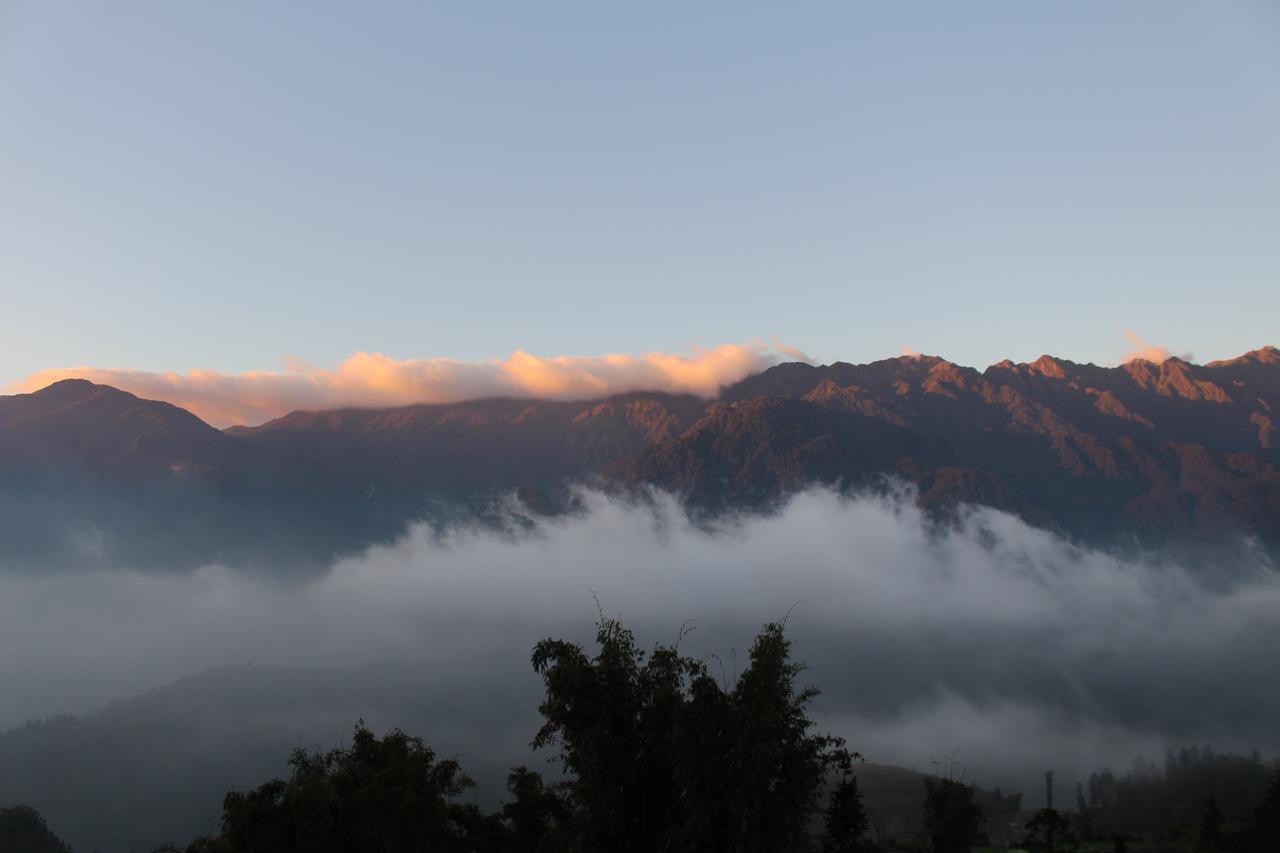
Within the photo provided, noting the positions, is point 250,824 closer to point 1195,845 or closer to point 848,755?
point 848,755

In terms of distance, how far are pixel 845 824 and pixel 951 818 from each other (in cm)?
2677

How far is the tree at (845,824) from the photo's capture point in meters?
112

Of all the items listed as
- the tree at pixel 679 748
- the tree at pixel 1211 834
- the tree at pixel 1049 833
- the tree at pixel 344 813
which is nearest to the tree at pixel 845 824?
the tree at pixel 1049 833

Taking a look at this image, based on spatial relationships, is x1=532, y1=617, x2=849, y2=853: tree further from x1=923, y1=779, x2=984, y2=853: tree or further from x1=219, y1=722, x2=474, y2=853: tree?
x1=923, y1=779, x2=984, y2=853: tree

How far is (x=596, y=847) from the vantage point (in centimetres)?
5569

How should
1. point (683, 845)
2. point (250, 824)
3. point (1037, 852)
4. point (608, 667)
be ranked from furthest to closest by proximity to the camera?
point (1037, 852) < point (250, 824) < point (608, 667) < point (683, 845)

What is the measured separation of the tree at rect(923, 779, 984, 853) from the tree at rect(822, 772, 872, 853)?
1995 cm

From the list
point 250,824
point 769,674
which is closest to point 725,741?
point 769,674

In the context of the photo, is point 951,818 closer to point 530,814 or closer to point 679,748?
point 530,814

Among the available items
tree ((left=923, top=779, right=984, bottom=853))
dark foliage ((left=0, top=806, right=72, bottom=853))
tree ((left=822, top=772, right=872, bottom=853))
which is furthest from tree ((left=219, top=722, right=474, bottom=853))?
dark foliage ((left=0, top=806, right=72, bottom=853))

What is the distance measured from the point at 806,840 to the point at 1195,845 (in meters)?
100

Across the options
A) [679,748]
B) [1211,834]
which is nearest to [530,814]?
[679,748]

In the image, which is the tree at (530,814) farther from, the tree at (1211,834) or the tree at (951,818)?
the tree at (1211,834)

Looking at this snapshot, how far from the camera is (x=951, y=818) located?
13250 centimetres
